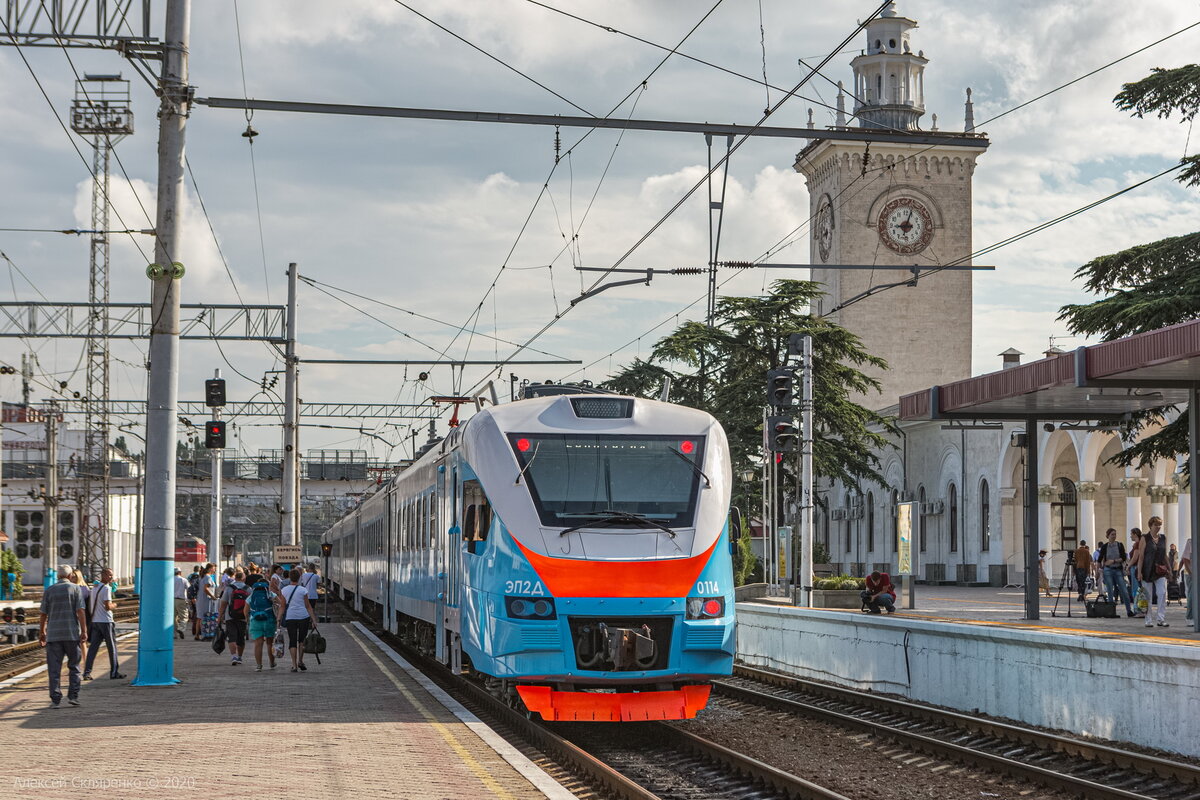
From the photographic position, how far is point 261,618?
2188cm

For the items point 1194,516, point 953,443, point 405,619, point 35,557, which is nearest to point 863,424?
point 953,443

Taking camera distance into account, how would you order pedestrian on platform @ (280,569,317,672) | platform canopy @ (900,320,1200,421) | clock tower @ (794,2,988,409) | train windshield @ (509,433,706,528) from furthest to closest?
clock tower @ (794,2,988,409) → pedestrian on platform @ (280,569,317,672) → platform canopy @ (900,320,1200,421) → train windshield @ (509,433,706,528)

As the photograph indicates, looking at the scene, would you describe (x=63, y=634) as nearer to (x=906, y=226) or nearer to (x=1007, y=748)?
(x=1007, y=748)

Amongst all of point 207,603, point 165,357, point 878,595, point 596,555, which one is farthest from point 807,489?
point 596,555

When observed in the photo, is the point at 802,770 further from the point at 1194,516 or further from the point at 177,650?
the point at 177,650

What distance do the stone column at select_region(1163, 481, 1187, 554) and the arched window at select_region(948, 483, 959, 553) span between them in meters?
14.1

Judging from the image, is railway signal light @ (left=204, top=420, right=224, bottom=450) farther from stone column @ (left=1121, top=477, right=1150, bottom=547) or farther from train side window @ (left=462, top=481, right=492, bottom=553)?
stone column @ (left=1121, top=477, right=1150, bottom=547)

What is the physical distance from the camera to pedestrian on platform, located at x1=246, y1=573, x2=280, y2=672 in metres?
21.7

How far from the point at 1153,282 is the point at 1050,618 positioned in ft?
19.5

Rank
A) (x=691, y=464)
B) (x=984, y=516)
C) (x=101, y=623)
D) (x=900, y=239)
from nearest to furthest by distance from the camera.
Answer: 1. (x=691, y=464)
2. (x=101, y=623)
3. (x=984, y=516)
4. (x=900, y=239)

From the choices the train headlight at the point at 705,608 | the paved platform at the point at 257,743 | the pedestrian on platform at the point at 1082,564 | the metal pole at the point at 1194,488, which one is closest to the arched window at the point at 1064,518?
the pedestrian on platform at the point at 1082,564

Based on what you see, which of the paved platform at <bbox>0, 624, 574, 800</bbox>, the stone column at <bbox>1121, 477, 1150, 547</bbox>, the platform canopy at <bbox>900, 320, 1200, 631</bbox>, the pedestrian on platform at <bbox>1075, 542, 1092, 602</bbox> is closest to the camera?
the paved platform at <bbox>0, 624, 574, 800</bbox>

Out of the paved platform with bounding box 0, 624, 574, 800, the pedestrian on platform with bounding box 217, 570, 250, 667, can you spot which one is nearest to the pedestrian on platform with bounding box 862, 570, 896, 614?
the paved platform with bounding box 0, 624, 574, 800

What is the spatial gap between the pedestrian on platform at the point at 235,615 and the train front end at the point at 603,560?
29.9 ft
